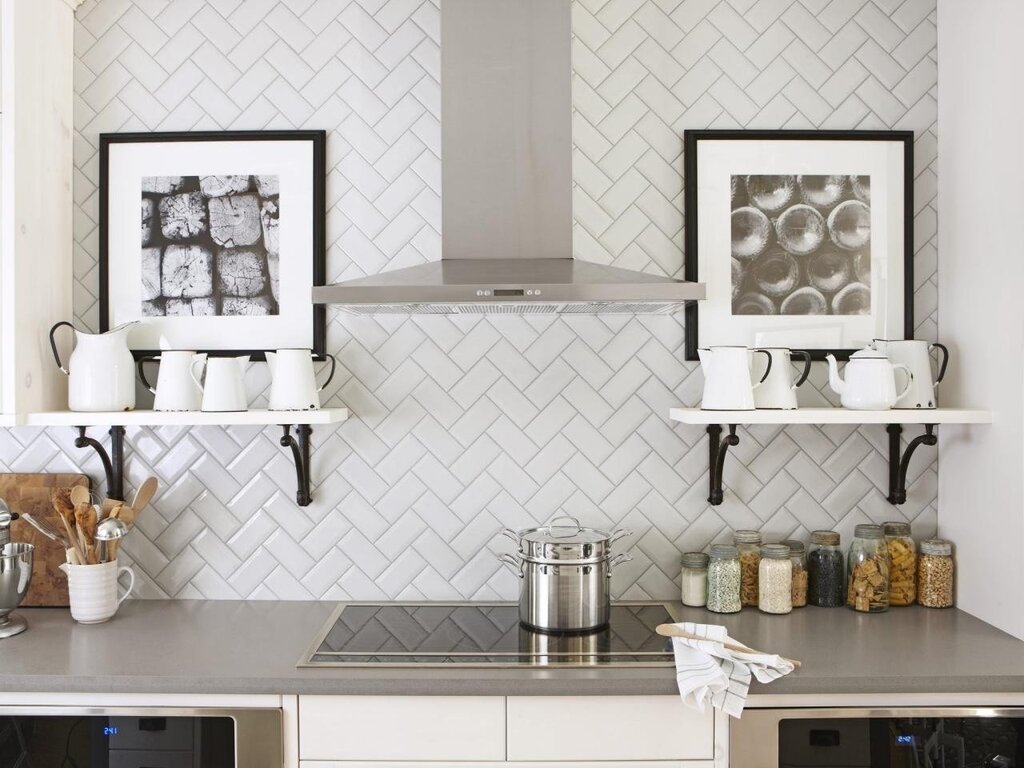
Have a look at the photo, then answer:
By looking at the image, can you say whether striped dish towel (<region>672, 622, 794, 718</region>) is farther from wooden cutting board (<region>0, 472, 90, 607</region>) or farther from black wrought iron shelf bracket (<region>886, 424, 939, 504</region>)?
wooden cutting board (<region>0, 472, 90, 607</region>)

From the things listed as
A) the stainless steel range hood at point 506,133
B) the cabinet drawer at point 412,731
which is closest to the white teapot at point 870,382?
the stainless steel range hood at point 506,133

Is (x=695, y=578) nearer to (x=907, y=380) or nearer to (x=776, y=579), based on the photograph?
(x=776, y=579)

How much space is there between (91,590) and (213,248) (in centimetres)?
96

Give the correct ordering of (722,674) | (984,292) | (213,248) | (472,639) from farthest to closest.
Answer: (213,248), (984,292), (472,639), (722,674)

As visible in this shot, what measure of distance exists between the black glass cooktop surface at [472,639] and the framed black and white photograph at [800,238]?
2.58 ft

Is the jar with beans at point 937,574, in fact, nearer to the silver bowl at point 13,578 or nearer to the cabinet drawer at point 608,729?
the cabinet drawer at point 608,729

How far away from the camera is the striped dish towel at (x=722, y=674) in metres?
1.68

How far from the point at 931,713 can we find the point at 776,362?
87cm

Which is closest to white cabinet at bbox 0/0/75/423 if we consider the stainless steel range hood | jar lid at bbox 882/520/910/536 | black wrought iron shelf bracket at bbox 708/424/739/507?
the stainless steel range hood

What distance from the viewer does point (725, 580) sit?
6.96 feet

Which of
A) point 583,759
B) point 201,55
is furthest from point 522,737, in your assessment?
point 201,55

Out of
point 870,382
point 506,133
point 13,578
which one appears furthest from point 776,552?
point 13,578

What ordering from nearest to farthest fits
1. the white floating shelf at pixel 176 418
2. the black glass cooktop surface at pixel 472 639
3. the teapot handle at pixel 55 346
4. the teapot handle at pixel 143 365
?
the black glass cooktop surface at pixel 472 639 → the white floating shelf at pixel 176 418 → the teapot handle at pixel 55 346 → the teapot handle at pixel 143 365

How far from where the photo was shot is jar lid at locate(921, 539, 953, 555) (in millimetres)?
2176
